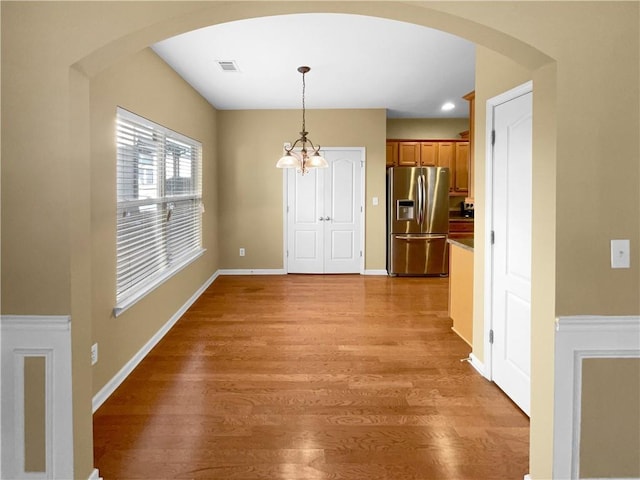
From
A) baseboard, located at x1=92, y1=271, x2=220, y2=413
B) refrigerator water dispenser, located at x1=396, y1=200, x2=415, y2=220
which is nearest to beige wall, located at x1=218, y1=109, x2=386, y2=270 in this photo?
refrigerator water dispenser, located at x1=396, y1=200, x2=415, y2=220

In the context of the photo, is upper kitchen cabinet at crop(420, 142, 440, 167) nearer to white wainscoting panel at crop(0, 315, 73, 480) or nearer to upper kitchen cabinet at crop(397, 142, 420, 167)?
upper kitchen cabinet at crop(397, 142, 420, 167)

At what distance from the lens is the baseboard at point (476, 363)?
3.09 metres

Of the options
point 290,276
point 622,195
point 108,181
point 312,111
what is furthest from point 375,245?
point 622,195

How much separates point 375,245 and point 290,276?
1.46 metres

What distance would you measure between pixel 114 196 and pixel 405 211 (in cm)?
462

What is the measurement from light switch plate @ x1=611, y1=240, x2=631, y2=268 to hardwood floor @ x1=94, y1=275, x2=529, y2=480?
3.58 ft

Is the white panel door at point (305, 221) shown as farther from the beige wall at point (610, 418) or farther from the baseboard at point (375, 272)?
the beige wall at point (610, 418)

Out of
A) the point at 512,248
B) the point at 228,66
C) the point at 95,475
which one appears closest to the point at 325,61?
the point at 228,66

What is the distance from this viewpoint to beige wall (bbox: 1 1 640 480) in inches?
64.0

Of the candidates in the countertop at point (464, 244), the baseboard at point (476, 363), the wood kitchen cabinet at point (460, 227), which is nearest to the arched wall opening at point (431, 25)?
the baseboard at point (476, 363)

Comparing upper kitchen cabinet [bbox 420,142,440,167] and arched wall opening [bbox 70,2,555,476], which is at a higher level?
upper kitchen cabinet [bbox 420,142,440,167]

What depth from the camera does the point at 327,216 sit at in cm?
677

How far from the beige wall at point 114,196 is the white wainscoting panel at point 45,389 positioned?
89 centimetres

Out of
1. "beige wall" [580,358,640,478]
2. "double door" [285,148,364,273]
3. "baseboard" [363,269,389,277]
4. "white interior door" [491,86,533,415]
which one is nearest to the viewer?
"beige wall" [580,358,640,478]
